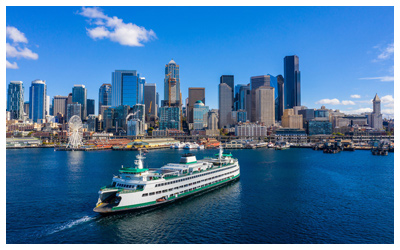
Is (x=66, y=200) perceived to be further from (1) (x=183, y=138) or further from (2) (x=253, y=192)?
(1) (x=183, y=138)

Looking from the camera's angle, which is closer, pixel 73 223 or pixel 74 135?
pixel 73 223

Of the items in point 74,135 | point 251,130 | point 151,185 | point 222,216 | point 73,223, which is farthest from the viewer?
point 251,130

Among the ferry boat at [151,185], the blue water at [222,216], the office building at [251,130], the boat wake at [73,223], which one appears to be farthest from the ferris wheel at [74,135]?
the office building at [251,130]

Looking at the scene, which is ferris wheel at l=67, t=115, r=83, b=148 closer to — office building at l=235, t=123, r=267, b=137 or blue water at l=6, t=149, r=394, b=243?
blue water at l=6, t=149, r=394, b=243

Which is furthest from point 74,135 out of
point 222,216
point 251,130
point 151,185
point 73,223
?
point 251,130

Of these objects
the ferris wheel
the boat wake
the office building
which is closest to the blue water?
the boat wake

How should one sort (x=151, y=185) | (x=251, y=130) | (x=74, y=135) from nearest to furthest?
(x=151, y=185) → (x=74, y=135) → (x=251, y=130)

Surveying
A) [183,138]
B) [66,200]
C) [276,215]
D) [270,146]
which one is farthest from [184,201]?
[183,138]

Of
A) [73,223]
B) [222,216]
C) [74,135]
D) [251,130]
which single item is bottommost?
[222,216]

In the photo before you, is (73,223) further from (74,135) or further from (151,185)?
(74,135)
